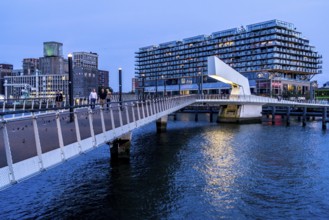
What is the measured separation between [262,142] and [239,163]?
11.4 m

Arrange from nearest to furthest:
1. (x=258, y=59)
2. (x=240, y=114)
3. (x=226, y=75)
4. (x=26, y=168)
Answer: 1. (x=26, y=168)
2. (x=226, y=75)
3. (x=240, y=114)
4. (x=258, y=59)

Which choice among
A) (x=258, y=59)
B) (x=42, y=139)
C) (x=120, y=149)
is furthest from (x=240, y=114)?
(x=258, y=59)

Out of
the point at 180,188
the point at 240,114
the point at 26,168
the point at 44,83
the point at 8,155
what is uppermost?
the point at 44,83

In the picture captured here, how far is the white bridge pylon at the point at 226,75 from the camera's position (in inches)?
2103

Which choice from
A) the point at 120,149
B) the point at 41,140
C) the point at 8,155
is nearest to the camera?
the point at 8,155

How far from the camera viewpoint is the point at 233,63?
137m

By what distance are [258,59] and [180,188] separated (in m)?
117

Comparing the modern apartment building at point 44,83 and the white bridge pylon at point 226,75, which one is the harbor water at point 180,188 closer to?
the white bridge pylon at point 226,75

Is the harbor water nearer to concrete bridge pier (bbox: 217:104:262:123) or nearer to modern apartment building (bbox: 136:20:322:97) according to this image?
concrete bridge pier (bbox: 217:104:262:123)

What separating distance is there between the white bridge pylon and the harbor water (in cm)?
2730

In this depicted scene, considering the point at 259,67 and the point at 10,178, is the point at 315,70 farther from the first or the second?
the point at 10,178

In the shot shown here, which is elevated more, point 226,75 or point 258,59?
point 258,59

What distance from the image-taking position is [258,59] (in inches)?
5000

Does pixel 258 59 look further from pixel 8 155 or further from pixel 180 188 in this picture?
pixel 8 155
